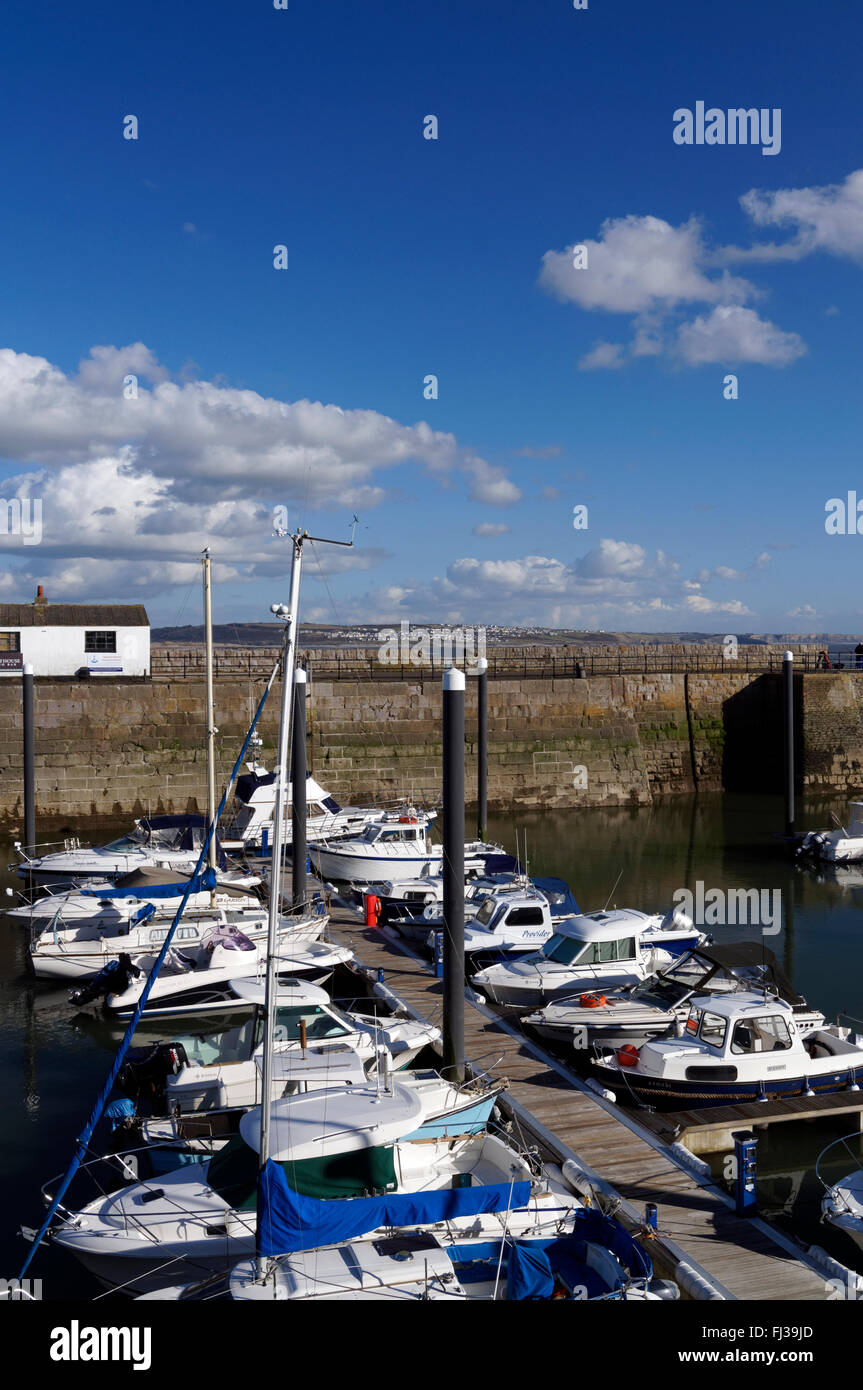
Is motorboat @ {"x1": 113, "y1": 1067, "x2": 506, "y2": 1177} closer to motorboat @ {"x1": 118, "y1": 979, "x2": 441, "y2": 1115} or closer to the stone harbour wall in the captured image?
motorboat @ {"x1": 118, "y1": 979, "x2": 441, "y2": 1115}

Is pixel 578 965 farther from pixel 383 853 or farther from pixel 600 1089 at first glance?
pixel 383 853

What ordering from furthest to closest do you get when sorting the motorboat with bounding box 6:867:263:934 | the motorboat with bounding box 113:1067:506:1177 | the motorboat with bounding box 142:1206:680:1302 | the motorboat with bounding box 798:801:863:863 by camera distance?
the motorboat with bounding box 798:801:863:863 < the motorboat with bounding box 6:867:263:934 < the motorboat with bounding box 113:1067:506:1177 < the motorboat with bounding box 142:1206:680:1302

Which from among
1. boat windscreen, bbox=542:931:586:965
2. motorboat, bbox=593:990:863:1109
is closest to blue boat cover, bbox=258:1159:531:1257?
motorboat, bbox=593:990:863:1109

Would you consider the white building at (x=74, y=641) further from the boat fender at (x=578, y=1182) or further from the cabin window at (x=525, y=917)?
the boat fender at (x=578, y=1182)

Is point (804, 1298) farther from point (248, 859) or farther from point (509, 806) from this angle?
point (509, 806)

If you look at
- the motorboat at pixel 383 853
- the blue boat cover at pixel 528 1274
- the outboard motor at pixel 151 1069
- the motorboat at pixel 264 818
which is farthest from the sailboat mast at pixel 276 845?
the motorboat at pixel 264 818

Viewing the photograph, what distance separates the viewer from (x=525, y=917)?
65.9 ft

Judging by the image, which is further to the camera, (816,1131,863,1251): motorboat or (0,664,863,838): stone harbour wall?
(0,664,863,838): stone harbour wall

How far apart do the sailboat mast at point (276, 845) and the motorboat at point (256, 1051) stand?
8.63 ft

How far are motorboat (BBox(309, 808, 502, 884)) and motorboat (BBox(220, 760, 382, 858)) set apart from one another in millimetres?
1157

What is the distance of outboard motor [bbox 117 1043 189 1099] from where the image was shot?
14078mm

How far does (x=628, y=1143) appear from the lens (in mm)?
11945
